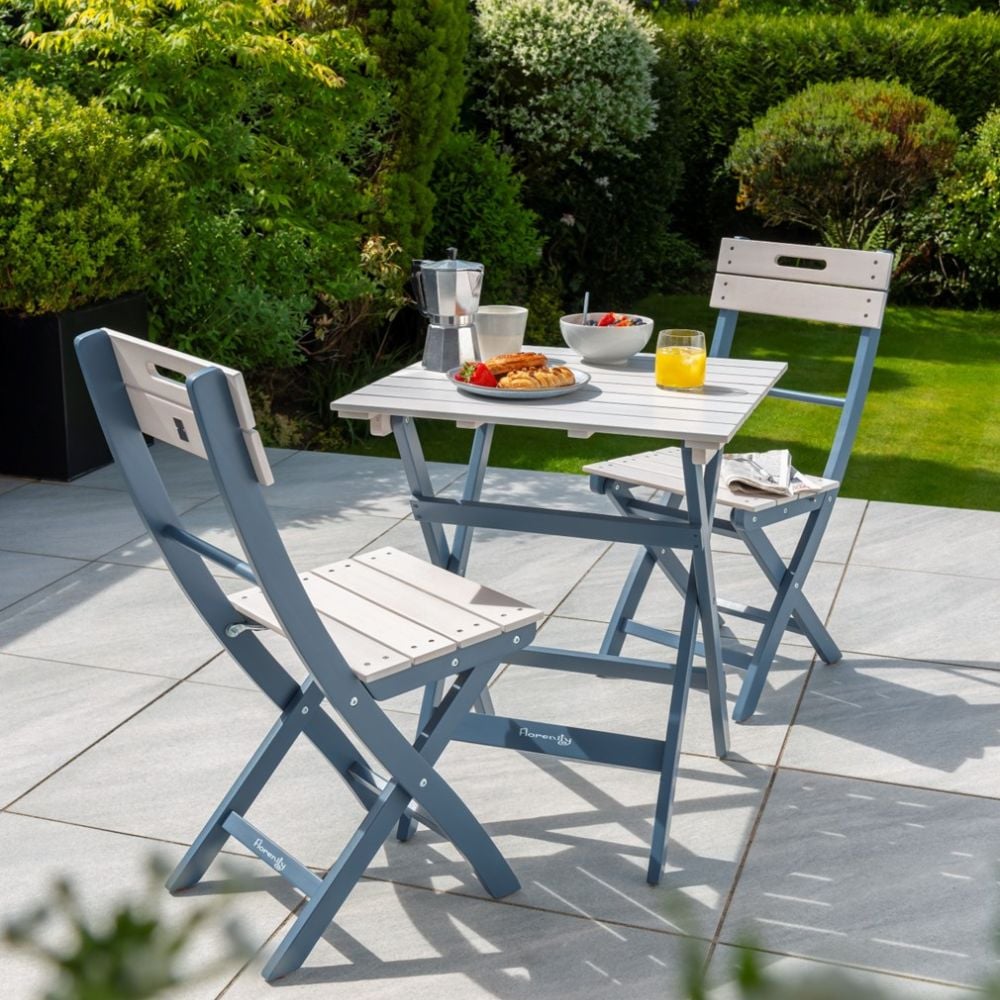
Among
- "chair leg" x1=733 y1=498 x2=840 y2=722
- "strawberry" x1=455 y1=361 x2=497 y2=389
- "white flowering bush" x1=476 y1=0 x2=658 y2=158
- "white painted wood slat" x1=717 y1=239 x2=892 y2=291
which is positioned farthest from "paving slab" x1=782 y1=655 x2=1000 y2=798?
"white flowering bush" x1=476 y1=0 x2=658 y2=158

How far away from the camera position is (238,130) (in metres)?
5.81

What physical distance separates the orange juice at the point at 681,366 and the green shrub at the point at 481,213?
4.29 meters

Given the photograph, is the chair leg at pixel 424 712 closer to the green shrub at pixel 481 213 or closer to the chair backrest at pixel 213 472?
the chair backrest at pixel 213 472

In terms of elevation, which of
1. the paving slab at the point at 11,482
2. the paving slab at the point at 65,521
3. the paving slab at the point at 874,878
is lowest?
the paving slab at the point at 11,482

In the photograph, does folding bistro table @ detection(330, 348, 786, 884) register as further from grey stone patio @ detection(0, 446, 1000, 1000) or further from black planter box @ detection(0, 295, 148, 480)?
black planter box @ detection(0, 295, 148, 480)

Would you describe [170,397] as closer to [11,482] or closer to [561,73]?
[11,482]

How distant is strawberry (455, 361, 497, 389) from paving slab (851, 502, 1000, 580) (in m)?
1.97

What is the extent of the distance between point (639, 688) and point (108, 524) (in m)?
2.11

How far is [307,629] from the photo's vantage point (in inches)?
85.5

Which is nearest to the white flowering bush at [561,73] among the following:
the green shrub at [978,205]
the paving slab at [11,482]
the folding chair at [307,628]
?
the green shrub at [978,205]

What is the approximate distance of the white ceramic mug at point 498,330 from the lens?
3023 millimetres

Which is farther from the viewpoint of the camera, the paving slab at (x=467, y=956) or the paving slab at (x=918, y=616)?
the paving slab at (x=918, y=616)

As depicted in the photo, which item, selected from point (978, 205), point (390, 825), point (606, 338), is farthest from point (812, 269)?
point (978, 205)

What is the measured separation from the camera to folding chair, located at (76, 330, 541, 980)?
210 centimetres
